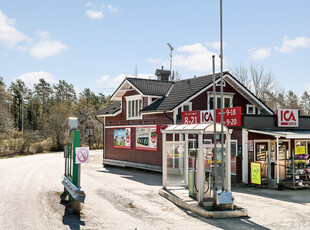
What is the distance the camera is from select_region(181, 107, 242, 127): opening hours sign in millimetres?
17484

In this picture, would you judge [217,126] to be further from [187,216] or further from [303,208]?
[303,208]

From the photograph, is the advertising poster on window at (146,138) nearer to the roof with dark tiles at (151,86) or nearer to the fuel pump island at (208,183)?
the roof with dark tiles at (151,86)

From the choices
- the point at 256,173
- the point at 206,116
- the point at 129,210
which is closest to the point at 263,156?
the point at 256,173

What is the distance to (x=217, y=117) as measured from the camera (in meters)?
18.5

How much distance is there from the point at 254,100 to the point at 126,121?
9.55 m

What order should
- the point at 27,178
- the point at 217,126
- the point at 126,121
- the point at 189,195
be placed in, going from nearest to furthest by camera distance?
the point at 217,126 < the point at 189,195 < the point at 27,178 < the point at 126,121

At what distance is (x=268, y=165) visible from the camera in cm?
1669

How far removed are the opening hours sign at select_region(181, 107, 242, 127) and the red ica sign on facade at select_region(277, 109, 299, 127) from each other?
2.43 meters

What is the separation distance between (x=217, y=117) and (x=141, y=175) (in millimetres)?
6579

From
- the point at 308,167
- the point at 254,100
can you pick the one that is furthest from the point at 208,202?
the point at 254,100

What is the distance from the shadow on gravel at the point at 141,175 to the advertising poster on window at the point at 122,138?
1.76 m

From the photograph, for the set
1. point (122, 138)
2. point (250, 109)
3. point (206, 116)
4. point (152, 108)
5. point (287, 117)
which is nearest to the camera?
point (287, 117)

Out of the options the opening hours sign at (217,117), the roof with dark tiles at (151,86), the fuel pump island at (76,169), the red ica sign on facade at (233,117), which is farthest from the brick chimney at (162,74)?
the fuel pump island at (76,169)

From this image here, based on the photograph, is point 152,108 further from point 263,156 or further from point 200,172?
point 200,172
